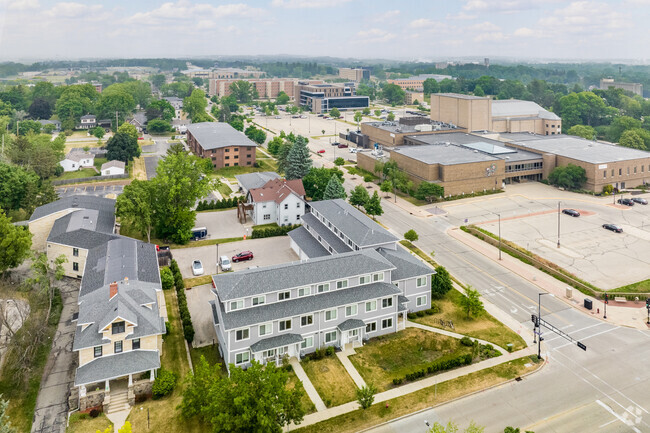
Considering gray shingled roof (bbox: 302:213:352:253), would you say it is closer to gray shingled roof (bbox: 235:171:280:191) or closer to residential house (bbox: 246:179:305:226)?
residential house (bbox: 246:179:305:226)

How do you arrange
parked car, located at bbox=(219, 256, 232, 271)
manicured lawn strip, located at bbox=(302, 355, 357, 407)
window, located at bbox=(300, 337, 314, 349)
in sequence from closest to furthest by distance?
manicured lawn strip, located at bbox=(302, 355, 357, 407), window, located at bbox=(300, 337, 314, 349), parked car, located at bbox=(219, 256, 232, 271)

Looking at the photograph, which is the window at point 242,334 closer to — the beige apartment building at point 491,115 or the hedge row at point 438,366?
the hedge row at point 438,366

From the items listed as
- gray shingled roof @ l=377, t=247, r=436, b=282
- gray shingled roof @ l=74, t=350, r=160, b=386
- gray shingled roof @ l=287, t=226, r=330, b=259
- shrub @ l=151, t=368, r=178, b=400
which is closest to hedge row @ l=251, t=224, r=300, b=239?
gray shingled roof @ l=287, t=226, r=330, b=259

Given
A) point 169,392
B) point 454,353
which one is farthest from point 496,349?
point 169,392

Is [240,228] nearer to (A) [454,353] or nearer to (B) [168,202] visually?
(B) [168,202]

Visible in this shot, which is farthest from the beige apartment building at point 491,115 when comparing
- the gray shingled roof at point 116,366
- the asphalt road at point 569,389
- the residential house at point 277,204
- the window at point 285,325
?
the gray shingled roof at point 116,366
